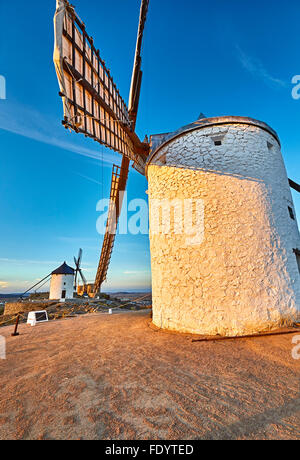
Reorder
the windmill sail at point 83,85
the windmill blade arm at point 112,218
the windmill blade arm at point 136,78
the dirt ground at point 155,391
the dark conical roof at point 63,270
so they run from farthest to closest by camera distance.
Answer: the dark conical roof at point 63,270, the windmill blade arm at point 112,218, the windmill blade arm at point 136,78, the windmill sail at point 83,85, the dirt ground at point 155,391

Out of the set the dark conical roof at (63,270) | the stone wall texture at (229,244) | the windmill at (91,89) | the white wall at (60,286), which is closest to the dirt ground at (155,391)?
the stone wall texture at (229,244)

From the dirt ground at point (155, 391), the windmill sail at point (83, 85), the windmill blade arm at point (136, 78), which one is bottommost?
the dirt ground at point (155, 391)

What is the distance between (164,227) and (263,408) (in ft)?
16.8

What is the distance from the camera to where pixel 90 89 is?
6129 mm

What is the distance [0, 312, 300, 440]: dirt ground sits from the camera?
77.7 inches

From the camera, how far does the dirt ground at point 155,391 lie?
1973 millimetres

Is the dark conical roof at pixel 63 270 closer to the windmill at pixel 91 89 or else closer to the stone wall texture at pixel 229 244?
the windmill at pixel 91 89

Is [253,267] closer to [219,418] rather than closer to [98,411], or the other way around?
[219,418]

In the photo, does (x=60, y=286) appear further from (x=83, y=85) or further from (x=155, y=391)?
(x=155, y=391)

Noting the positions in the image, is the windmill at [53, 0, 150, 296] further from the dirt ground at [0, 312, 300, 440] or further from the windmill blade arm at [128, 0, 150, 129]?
the dirt ground at [0, 312, 300, 440]

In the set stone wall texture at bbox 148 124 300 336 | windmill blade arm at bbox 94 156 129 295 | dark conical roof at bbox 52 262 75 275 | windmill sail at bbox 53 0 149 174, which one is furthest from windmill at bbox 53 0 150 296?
dark conical roof at bbox 52 262 75 275

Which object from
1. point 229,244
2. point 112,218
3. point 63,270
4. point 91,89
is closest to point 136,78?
point 91,89

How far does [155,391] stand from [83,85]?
8.19m
